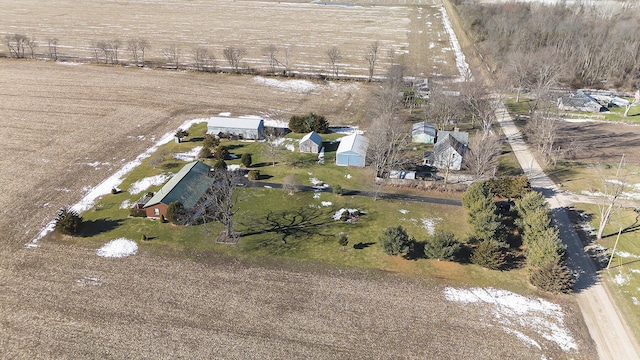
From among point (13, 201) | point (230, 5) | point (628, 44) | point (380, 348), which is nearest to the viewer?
point (380, 348)

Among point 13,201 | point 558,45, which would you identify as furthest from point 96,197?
point 558,45

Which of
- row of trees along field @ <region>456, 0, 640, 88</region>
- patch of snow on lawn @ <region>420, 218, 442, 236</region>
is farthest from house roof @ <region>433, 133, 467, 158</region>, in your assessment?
row of trees along field @ <region>456, 0, 640, 88</region>

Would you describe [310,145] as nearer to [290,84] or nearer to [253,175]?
[253,175]

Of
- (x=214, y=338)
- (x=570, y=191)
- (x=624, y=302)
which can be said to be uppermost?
(x=570, y=191)

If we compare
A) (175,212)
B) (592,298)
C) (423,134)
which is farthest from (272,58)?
(592,298)

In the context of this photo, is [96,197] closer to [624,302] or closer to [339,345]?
[339,345]

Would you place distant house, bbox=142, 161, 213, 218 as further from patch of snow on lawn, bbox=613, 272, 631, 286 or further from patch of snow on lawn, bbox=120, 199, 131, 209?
patch of snow on lawn, bbox=613, 272, 631, 286

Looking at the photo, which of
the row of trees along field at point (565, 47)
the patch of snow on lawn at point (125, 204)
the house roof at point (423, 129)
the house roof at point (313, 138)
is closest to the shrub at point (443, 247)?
the house roof at point (313, 138)
